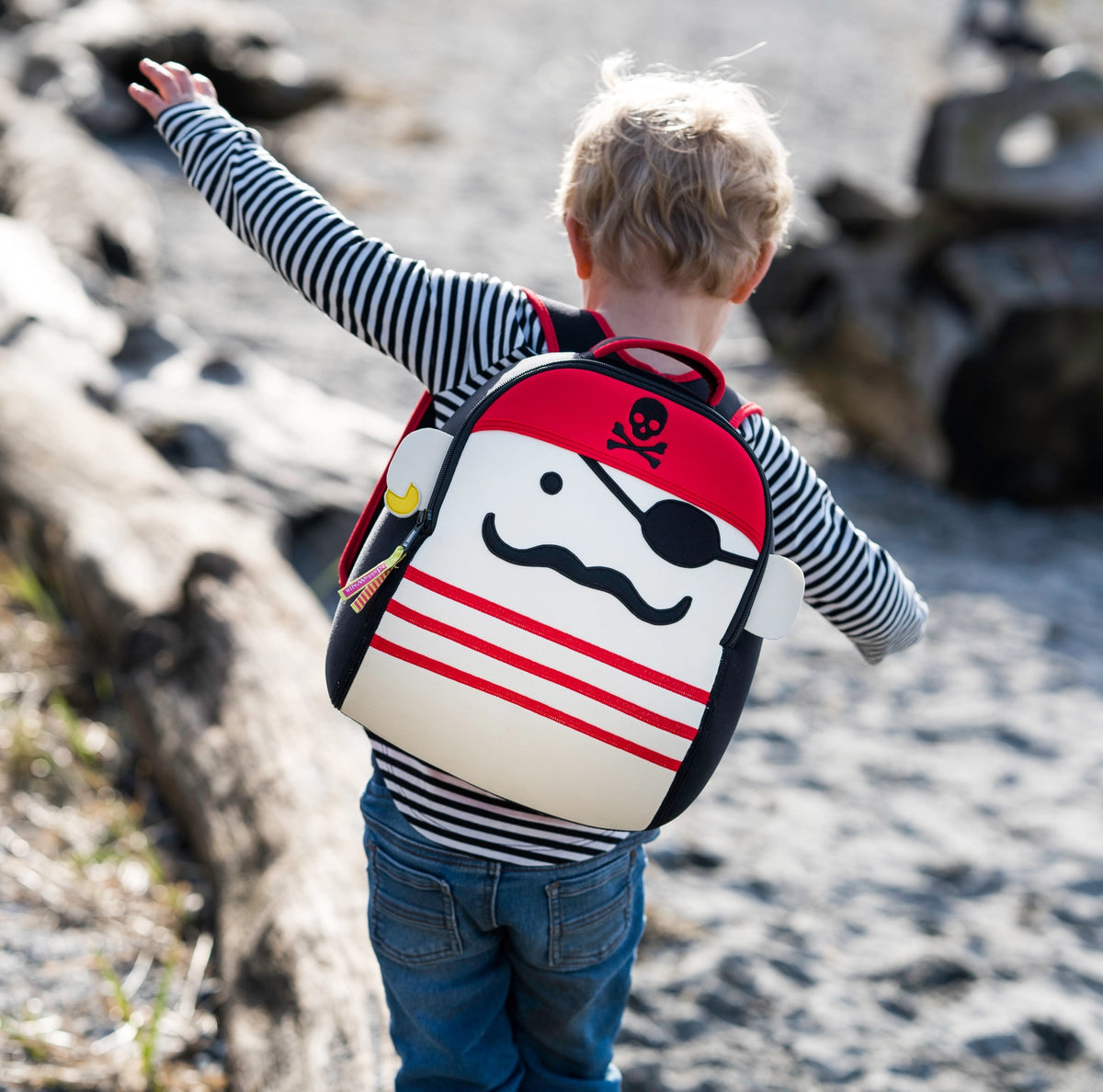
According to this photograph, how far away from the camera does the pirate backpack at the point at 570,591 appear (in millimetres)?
1342

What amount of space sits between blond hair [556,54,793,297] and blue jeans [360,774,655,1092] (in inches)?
29.8

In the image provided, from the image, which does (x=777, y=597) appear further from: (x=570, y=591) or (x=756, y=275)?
(x=756, y=275)

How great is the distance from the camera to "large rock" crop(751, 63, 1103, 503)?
5.71 metres

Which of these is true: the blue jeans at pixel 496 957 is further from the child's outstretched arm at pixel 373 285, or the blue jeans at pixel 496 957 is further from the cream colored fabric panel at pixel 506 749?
the child's outstretched arm at pixel 373 285

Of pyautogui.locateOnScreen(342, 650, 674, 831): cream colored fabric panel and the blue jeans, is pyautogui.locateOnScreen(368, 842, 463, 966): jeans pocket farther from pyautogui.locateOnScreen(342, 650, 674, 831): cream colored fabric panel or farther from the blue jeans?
pyautogui.locateOnScreen(342, 650, 674, 831): cream colored fabric panel

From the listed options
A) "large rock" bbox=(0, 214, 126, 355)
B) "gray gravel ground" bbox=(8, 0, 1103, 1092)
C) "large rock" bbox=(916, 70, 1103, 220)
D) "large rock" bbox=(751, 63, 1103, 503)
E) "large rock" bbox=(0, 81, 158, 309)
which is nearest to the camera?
"gray gravel ground" bbox=(8, 0, 1103, 1092)

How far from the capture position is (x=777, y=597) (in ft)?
4.55

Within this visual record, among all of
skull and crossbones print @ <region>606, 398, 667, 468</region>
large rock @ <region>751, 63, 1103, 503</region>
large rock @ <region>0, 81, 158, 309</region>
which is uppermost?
large rock @ <region>751, 63, 1103, 503</region>

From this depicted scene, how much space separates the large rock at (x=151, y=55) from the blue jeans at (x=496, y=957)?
333 inches

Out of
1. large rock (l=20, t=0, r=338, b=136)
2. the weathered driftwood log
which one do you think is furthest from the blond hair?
large rock (l=20, t=0, r=338, b=136)

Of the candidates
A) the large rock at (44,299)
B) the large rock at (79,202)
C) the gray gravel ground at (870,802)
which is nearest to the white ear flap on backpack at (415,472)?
the gray gravel ground at (870,802)

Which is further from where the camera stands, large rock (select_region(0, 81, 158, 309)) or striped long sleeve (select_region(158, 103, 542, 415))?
large rock (select_region(0, 81, 158, 309))

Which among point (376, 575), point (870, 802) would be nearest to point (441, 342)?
point (376, 575)

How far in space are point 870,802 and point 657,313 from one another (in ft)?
8.19
